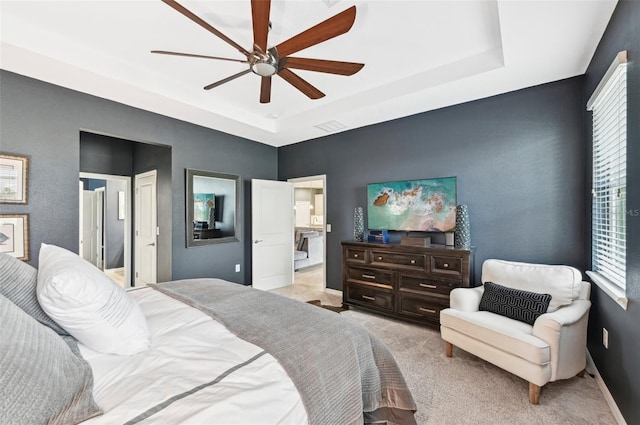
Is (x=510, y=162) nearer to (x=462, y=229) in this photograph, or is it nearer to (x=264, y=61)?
(x=462, y=229)

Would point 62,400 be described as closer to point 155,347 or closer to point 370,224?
point 155,347

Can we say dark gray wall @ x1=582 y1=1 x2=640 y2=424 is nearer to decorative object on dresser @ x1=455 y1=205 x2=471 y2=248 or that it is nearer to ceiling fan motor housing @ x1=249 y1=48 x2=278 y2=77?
decorative object on dresser @ x1=455 y1=205 x2=471 y2=248

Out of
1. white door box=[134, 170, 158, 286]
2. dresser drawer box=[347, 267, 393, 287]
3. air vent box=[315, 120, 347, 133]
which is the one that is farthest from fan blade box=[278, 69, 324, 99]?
white door box=[134, 170, 158, 286]

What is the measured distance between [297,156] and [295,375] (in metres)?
4.42

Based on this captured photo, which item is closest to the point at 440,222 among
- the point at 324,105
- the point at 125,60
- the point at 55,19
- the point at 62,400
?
the point at 324,105

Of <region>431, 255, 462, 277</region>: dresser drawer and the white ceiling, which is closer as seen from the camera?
the white ceiling

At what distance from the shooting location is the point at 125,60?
9.25 feet

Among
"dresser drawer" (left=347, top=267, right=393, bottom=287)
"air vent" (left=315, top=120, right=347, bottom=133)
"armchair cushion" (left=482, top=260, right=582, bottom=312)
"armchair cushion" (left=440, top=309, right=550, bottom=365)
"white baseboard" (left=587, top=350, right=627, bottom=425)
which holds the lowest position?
"white baseboard" (left=587, top=350, right=627, bottom=425)

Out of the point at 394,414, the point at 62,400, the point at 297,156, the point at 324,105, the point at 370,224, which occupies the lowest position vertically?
the point at 394,414

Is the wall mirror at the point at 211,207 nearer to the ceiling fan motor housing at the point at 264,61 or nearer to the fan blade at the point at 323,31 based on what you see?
the ceiling fan motor housing at the point at 264,61

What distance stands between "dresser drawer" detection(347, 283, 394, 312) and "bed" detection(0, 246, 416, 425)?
191 centimetres

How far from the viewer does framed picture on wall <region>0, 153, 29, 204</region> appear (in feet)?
8.47

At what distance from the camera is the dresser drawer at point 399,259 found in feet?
10.5

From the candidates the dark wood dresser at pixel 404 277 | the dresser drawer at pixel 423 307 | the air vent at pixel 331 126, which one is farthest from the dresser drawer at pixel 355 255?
the air vent at pixel 331 126
